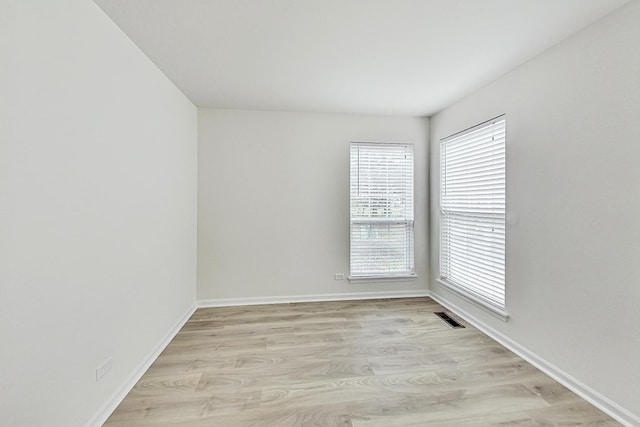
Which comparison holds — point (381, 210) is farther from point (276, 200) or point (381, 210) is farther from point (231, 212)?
point (231, 212)

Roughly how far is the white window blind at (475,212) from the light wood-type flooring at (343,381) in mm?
522

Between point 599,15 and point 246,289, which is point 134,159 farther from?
point 599,15

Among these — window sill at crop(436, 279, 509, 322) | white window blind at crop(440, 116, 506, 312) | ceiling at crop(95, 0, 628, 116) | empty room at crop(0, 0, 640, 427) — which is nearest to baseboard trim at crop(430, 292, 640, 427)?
empty room at crop(0, 0, 640, 427)

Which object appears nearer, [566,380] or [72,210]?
[72,210]

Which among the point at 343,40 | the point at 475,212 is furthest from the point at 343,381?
the point at 343,40

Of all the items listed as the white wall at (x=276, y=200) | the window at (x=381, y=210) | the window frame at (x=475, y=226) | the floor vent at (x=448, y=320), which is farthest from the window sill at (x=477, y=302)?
the white wall at (x=276, y=200)

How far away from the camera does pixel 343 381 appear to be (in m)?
2.06

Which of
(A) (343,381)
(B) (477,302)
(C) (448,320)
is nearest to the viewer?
(A) (343,381)

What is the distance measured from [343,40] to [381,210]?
2.29 meters

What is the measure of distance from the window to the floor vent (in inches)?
27.0

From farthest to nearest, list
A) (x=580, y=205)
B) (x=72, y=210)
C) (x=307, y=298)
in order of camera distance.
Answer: (x=307, y=298)
(x=580, y=205)
(x=72, y=210)

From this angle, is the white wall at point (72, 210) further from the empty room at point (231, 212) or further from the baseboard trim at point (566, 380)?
the baseboard trim at point (566, 380)

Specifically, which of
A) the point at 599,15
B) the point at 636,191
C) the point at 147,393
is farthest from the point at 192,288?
the point at 599,15

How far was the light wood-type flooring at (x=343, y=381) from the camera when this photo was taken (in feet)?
5.63
